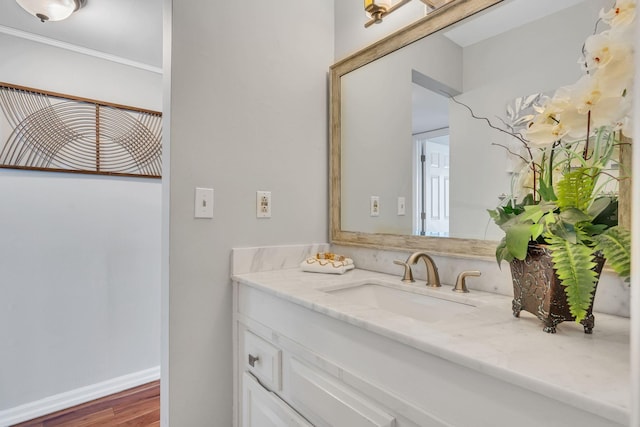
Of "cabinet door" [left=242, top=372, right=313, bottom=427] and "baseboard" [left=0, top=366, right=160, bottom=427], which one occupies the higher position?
"cabinet door" [left=242, top=372, right=313, bottom=427]

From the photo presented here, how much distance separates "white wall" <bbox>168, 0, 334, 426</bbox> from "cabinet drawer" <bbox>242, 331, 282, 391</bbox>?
0.16 m

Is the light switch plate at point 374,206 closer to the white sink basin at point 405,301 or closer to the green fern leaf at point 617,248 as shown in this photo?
the white sink basin at point 405,301

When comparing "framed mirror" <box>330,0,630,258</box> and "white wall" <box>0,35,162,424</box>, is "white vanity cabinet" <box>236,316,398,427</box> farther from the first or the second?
"white wall" <box>0,35,162,424</box>

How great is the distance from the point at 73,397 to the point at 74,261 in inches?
33.4

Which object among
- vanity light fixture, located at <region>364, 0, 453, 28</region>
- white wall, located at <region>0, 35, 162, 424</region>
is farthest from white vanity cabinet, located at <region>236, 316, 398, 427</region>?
white wall, located at <region>0, 35, 162, 424</region>

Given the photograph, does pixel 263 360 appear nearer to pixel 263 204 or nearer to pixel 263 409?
pixel 263 409

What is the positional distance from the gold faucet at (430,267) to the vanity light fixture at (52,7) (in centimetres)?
196

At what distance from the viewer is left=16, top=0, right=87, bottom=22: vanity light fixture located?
157cm

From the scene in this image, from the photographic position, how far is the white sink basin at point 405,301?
1.06 m

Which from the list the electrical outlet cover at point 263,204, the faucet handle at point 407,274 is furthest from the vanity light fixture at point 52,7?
the faucet handle at point 407,274

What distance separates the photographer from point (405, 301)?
1205mm

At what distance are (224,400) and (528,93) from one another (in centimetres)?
153

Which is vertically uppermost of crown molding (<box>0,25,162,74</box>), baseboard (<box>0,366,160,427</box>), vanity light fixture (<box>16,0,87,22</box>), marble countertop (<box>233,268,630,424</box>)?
crown molding (<box>0,25,162,74</box>)

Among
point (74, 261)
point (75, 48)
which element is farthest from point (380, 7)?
point (74, 261)
